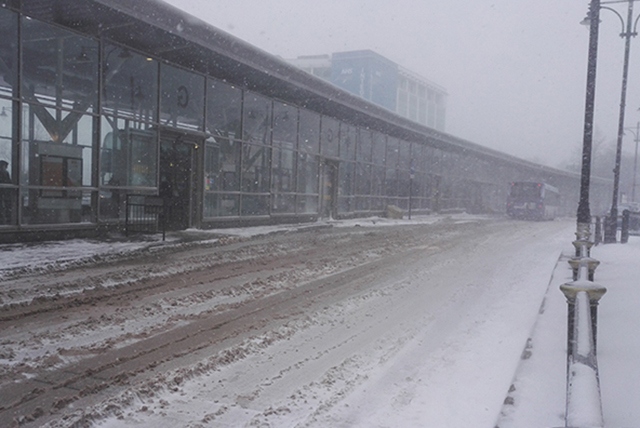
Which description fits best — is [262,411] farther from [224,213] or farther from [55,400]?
[224,213]

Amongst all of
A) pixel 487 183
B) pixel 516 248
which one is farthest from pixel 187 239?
pixel 487 183

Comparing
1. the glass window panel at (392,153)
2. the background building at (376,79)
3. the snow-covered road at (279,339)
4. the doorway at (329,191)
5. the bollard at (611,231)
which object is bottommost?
the snow-covered road at (279,339)

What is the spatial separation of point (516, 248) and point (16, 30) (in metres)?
15.2

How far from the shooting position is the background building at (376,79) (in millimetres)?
103938

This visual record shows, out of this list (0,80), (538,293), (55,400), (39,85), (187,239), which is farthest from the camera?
(187,239)

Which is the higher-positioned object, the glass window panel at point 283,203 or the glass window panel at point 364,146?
the glass window panel at point 364,146

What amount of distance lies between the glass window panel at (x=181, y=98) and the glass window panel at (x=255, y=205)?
3.71m

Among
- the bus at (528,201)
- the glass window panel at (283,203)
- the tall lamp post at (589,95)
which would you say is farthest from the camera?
the bus at (528,201)

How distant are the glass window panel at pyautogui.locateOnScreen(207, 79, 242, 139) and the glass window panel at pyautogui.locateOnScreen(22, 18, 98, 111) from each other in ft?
16.5

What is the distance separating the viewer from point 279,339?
5.64 metres

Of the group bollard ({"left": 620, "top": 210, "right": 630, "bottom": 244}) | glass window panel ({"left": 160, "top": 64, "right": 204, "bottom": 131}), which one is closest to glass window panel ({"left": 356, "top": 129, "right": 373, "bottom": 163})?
glass window panel ({"left": 160, "top": 64, "right": 204, "bottom": 131})

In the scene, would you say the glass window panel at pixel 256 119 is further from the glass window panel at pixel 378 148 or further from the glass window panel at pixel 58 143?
the glass window panel at pixel 378 148

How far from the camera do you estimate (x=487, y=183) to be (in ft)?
176

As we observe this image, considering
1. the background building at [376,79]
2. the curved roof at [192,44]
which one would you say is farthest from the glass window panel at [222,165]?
the background building at [376,79]
